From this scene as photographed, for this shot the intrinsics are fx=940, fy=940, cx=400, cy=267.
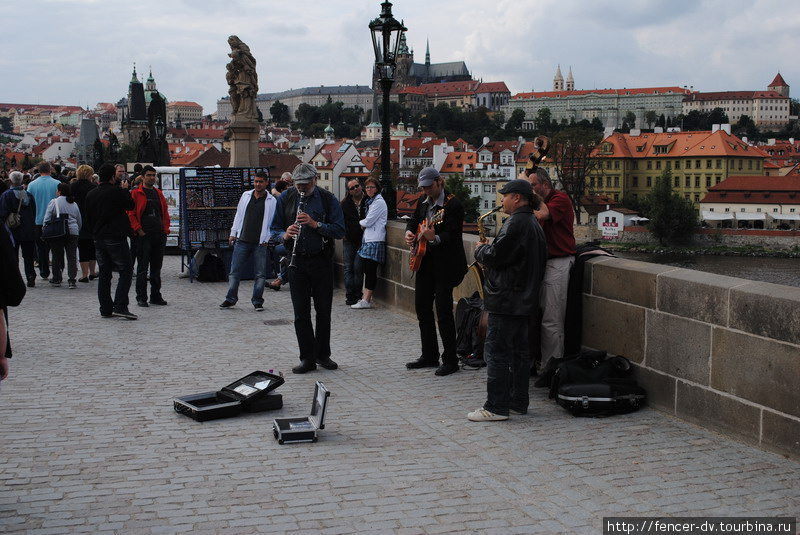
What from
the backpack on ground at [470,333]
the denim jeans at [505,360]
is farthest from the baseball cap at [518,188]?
the backpack on ground at [470,333]

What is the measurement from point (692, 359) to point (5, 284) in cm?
424

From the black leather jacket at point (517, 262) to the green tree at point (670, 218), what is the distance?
3286 inches

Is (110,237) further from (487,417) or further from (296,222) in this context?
(487,417)

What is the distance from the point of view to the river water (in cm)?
6012

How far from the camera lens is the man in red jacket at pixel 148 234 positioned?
39.8 ft

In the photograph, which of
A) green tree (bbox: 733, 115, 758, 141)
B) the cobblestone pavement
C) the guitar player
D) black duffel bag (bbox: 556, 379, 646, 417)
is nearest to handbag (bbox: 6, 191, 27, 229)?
the cobblestone pavement

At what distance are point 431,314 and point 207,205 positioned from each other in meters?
7.65

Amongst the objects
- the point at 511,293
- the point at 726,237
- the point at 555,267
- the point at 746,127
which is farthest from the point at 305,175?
the point at 746,127

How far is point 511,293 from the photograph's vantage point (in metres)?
6.28

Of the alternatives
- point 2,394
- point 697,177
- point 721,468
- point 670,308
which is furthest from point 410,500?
point 697,177

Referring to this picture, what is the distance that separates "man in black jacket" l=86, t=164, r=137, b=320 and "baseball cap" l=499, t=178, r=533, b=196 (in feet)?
19.6

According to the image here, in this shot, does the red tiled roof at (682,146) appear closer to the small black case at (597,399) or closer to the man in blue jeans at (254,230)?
the man in blue jeans at (254,230)

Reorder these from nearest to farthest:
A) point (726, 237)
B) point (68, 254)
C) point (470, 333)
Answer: point (470, 333)
point (68, 254)
point (726, 237)

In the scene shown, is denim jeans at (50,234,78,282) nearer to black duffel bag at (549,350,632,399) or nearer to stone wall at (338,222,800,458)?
stone wall at (338,222,800,458)
